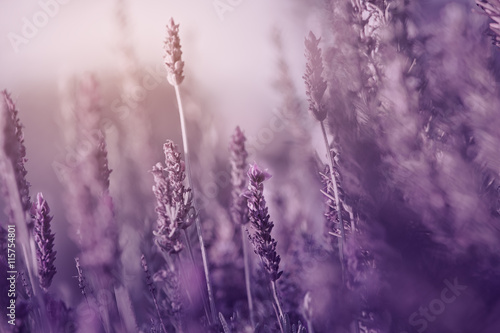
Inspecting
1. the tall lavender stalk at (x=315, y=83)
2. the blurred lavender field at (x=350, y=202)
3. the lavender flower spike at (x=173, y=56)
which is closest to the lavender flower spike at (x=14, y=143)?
the blurred lavender field at (x=350, y=202)

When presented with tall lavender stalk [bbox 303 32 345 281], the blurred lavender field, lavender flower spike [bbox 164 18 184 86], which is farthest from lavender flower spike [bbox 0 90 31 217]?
tall lavender stalk [bbox 303 32 345 281]

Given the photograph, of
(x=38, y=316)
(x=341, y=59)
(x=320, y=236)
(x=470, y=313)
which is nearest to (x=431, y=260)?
(x=470, y=313)

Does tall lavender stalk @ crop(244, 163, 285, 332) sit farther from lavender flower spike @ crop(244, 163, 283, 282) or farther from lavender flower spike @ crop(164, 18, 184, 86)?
lavender flower spike @ crop(164, 18, 184, 86)

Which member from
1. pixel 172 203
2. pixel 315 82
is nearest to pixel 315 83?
pixel 315 82

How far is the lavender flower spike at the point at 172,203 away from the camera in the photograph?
945mm

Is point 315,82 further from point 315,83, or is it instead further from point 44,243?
point 44,243

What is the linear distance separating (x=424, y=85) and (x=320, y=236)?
68cm

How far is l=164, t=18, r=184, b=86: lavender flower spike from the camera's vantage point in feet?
3.20

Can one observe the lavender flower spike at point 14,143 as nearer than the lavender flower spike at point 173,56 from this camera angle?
Yes

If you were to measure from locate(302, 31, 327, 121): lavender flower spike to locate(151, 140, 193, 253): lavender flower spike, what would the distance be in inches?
12.9

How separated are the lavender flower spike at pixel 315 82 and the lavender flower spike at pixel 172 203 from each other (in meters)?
0.33

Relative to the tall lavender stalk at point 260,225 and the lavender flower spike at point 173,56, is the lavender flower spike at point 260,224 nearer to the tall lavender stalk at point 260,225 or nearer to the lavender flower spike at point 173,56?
the tall lavender stalk at point 260,225

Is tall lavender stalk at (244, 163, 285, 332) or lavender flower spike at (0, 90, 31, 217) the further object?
tall lavender stalk at (244, 163, 285, 332)

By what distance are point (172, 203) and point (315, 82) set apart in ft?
1.40
